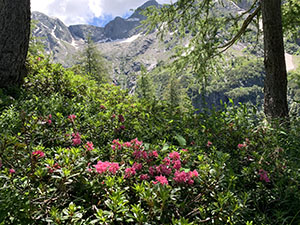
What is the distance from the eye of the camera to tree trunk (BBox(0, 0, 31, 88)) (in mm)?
4094

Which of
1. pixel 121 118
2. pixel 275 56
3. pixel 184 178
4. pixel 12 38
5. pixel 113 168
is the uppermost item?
pixel 12 38

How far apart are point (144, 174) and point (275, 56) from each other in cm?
385

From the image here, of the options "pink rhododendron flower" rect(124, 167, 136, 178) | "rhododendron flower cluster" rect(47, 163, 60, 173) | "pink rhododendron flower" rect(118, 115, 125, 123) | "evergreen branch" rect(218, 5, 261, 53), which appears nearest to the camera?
"rhododendron flower cluster" rect(47, 163, 60, 173)

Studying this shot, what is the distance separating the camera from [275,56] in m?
4.21

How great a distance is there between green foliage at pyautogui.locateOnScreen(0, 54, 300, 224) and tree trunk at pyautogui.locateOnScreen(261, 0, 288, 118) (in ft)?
3.65

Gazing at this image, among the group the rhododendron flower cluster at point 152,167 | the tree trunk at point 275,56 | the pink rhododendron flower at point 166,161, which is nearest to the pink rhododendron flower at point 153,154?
the rhododendron flower cluster at point 152,167

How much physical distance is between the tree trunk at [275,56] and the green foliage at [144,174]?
3.65 ft

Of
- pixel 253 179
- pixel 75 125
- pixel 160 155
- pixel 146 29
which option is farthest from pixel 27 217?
pixel 146 29

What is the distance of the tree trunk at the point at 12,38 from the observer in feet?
13.4

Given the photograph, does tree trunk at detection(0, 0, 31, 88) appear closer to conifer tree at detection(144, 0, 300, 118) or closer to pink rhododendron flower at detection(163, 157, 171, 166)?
conifer tree at detection(144, 0, 300, 118)

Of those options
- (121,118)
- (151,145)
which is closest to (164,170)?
(151,145)

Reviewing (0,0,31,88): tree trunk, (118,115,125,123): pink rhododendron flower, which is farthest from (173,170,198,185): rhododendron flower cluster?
(0,0,31,88): tree trunk

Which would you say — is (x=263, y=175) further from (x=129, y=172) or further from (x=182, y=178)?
(x=129, y=172)

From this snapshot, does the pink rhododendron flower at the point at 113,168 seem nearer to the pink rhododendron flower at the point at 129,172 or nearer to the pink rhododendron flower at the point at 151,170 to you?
the pink rhododendron flower at the point at 129,172
